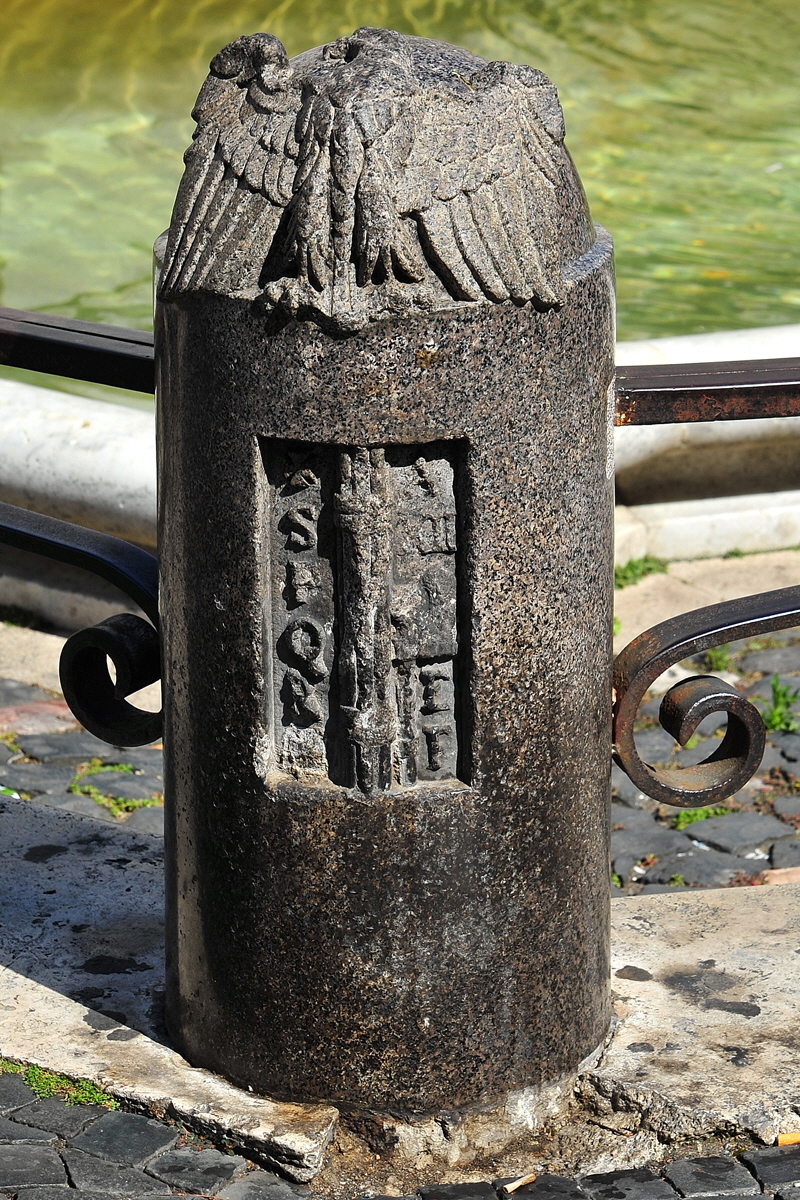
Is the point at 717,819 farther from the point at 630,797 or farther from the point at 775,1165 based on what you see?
the point at 775,1165

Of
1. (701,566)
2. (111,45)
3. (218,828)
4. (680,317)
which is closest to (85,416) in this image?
(701,566)

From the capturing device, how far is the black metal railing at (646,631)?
2.54 meters

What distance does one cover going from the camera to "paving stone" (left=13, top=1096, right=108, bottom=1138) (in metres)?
2.47

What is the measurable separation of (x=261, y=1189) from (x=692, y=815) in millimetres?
2137

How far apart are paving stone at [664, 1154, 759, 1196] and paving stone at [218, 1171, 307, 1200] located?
1.36 feet

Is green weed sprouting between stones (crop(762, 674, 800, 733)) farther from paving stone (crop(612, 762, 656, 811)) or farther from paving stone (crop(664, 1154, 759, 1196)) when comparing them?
paving stone (crop(664, 1154, 759, 1196))

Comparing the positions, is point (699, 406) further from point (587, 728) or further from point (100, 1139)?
point (100, 1139)

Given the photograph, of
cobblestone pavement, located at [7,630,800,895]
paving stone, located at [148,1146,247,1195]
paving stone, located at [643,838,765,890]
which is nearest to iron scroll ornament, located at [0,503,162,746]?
paving stone, located at [148,1146,247,1195]

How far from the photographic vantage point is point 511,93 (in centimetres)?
219

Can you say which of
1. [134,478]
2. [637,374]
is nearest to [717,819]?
[637,374]

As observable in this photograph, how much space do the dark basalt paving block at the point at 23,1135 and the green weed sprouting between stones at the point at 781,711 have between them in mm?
2735

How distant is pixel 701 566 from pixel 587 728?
3444 millimetres

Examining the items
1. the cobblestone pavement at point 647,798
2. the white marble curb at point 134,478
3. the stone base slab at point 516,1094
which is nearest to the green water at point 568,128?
the white marble curb at point 134,478

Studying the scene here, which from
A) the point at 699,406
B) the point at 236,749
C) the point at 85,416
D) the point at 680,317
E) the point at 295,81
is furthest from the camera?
the point at 680,317
